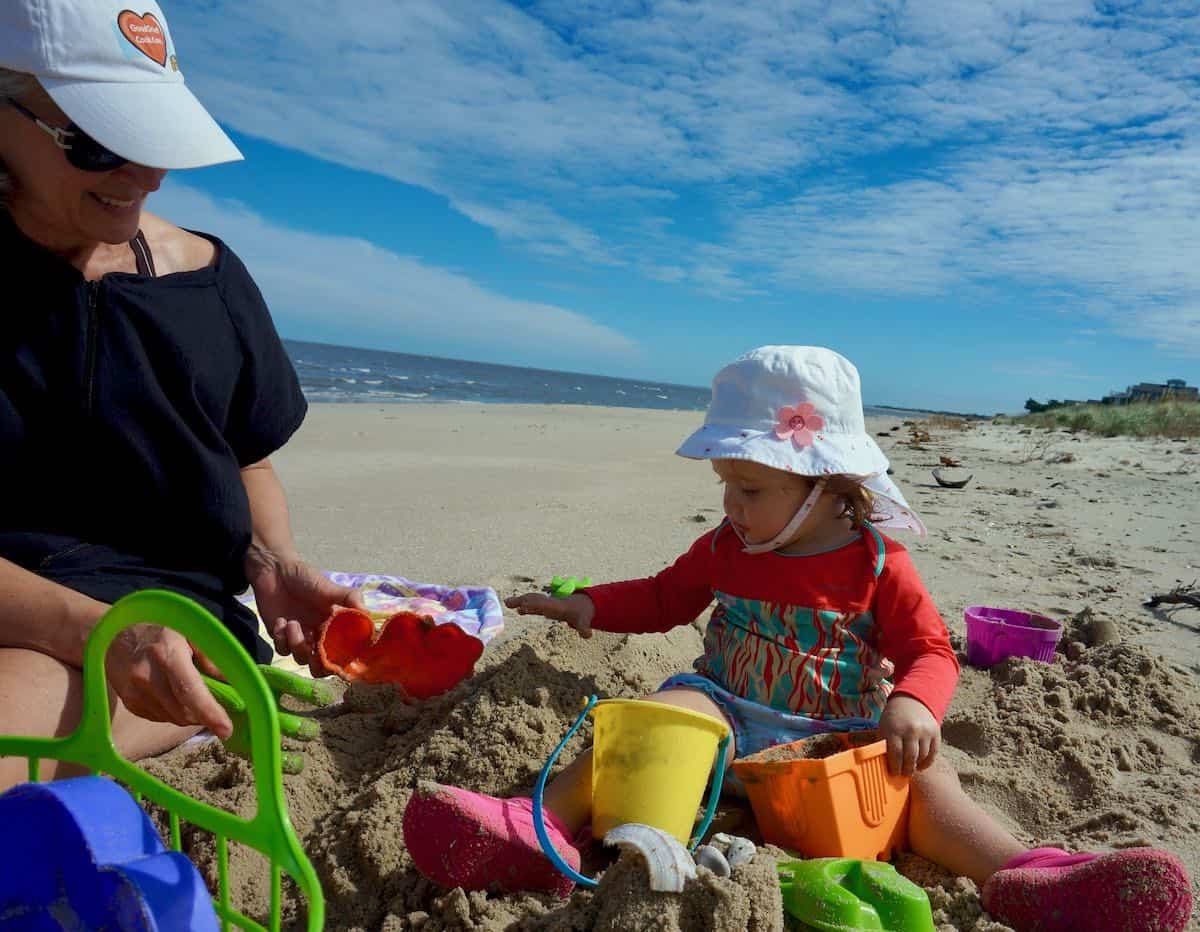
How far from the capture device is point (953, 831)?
6.06ft

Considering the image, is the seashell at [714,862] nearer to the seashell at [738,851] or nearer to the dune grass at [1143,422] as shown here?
the seashell at [738,851]

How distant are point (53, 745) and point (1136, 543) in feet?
17.1

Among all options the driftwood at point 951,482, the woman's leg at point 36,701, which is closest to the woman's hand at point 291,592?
the woman's leg at point 36,701

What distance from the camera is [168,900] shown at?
858 mm

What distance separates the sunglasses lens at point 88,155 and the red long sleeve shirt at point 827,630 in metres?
1.64

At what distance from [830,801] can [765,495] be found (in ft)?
2.48

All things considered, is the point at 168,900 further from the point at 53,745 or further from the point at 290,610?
the point at 290,610

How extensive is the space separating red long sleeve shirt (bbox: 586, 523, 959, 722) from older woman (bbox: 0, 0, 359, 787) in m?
0.97

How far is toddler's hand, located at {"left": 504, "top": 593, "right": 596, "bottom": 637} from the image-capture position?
2408 mm

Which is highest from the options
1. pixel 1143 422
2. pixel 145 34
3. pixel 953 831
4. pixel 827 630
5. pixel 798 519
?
pixel 1143 422

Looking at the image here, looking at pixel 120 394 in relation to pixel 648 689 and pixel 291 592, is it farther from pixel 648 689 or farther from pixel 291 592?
pixel 648 689

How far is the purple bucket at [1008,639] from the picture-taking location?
2.75 m

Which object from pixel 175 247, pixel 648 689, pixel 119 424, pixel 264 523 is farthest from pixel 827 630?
pixel 175 247

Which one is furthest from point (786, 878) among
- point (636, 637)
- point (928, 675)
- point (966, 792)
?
point (636, 637)
